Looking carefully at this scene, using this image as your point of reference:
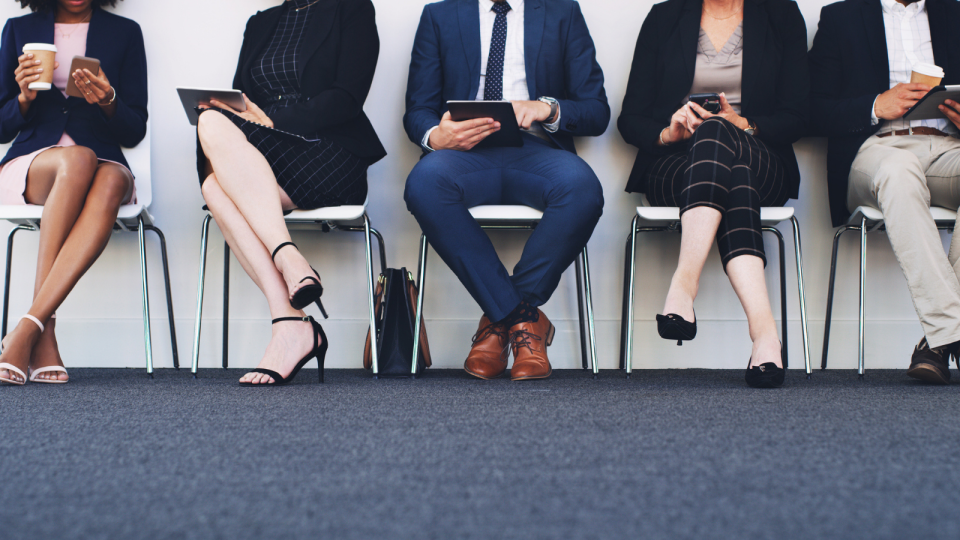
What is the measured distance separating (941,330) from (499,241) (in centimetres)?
116

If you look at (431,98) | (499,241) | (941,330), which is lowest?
(941,330)

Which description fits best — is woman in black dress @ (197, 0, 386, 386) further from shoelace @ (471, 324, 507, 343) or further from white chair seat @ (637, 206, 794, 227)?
white chair seat @ (637, 206, 794, 227)

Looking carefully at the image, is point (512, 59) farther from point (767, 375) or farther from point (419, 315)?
point (767, 375)

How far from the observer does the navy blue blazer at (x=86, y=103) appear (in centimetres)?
180

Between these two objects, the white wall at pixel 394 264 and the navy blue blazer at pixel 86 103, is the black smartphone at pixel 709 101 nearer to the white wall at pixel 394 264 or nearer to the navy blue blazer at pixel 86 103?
the white wall at pixel 394 264

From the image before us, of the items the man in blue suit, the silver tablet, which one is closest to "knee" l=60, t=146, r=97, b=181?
the man in blue suit

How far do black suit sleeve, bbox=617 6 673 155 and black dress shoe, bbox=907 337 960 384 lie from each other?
0.81 metres

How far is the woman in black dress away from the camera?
137 cm

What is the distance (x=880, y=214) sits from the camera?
1606 millimetres

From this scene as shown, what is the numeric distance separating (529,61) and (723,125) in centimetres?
63

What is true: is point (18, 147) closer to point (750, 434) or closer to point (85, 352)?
point (85, 352)

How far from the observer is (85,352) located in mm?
2062

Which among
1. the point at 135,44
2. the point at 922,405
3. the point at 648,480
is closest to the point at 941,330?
the point at 922,405

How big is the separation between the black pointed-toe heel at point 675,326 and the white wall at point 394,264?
0.78m
